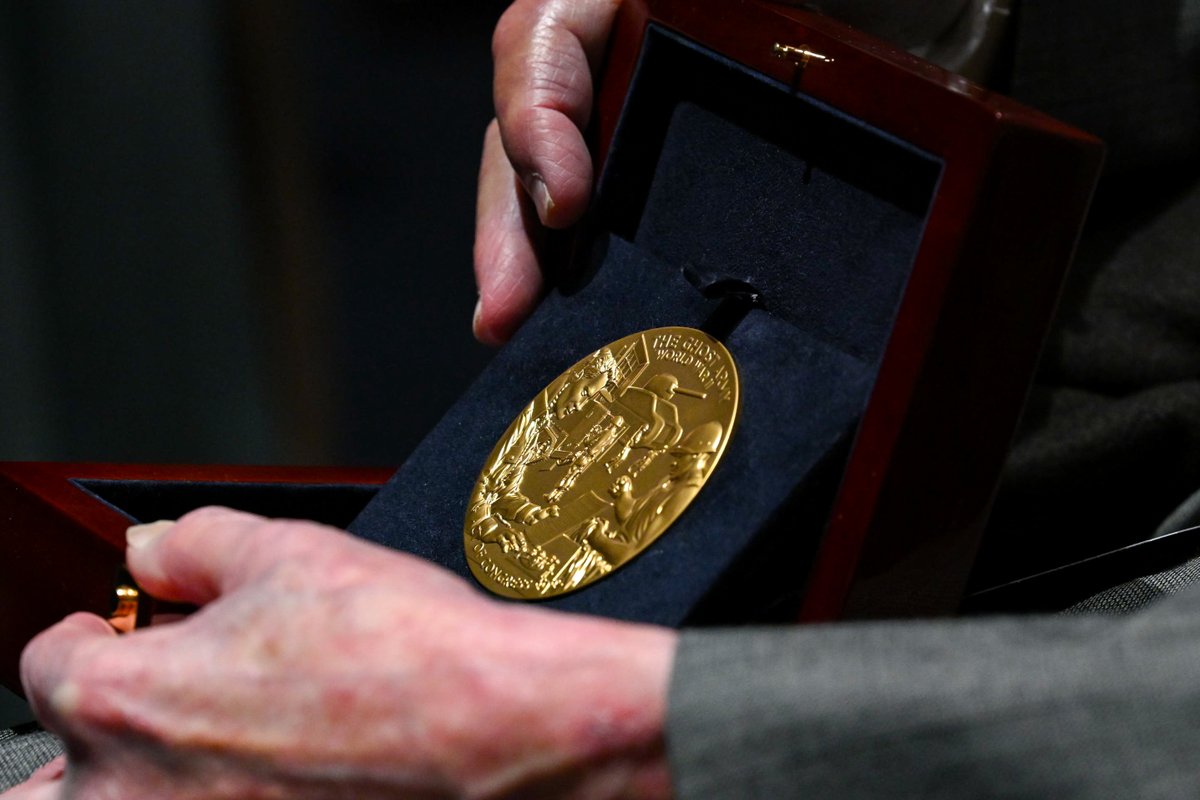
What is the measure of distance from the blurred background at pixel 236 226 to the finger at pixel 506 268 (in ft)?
3.15

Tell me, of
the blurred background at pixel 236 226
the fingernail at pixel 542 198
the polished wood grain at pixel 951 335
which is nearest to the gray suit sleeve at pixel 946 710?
the polished wood grain at pixel 951 335

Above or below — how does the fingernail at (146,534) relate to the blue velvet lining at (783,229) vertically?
below

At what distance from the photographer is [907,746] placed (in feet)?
1.01

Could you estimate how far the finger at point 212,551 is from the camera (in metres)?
0.40

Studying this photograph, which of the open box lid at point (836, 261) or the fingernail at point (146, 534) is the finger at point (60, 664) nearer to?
the fingernail at point (146, 534)

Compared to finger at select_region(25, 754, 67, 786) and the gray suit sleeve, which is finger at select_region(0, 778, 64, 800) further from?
the gray suit sleeve

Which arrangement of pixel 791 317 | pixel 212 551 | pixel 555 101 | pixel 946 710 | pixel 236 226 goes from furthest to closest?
1. pixel 236 226
2. pixel 555 101
3. pixel 791 317
4. pixel 212 551
5. pixel 946 710

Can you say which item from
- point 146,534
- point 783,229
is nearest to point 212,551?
point 146,534

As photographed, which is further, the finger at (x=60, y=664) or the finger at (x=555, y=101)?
the finger at (x=555, y=101)

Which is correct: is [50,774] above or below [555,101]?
below

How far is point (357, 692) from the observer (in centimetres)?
35

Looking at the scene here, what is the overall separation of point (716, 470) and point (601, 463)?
0.25 feet

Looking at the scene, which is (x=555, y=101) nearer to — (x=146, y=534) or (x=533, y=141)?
(x=533, y=141)

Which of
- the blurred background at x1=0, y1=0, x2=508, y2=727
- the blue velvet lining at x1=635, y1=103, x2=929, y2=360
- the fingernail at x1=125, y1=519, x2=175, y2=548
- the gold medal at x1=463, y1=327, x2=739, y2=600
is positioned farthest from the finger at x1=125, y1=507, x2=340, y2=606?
the blurred background at x1=0, y1=0, x2=508, y2=727
